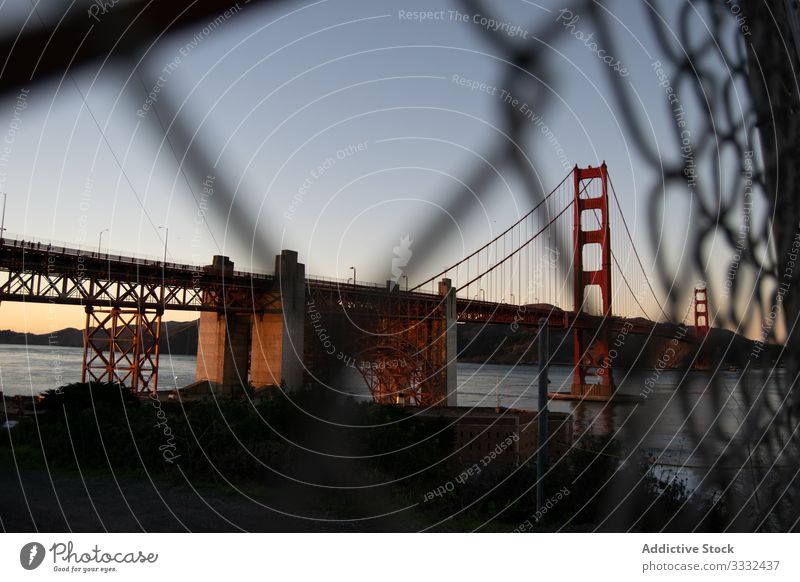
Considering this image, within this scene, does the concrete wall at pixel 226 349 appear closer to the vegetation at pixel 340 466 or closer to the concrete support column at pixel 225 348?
the concrete support column at pixel 225 348

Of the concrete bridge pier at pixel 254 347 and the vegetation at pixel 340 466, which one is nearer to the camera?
the vegetation at pixel 340 466

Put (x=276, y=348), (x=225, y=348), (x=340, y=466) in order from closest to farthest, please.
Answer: (x=340, y=466), (x=276, y=348), (x=225, y=348)

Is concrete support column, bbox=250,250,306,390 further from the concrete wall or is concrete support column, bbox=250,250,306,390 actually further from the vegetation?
the vegetation

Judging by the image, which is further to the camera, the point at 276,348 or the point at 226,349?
the point at 226,349

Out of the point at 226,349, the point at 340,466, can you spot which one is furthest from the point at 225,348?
the point at 340,466

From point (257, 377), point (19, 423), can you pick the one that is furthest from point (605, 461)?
point (257, 377)
